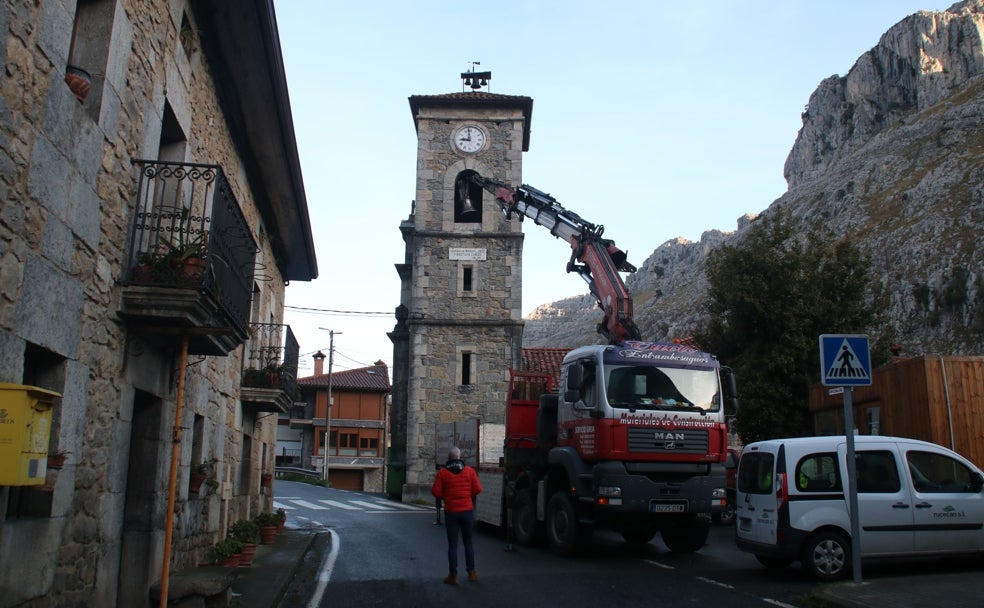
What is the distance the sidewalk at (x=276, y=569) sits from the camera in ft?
28.0

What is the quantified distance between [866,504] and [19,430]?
881 centimetres

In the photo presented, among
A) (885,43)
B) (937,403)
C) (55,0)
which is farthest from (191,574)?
(885,43)

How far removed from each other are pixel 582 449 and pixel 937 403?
18.9 feet

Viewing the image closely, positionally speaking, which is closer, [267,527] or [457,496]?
[457,496]

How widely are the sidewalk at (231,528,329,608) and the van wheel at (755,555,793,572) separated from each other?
224 inches

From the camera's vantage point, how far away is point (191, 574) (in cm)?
845

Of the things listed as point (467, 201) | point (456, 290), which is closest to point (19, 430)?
point (456, 290)

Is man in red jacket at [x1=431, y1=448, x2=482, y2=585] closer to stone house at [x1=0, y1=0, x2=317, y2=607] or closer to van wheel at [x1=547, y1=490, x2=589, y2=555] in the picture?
van wheel at [x1=547, y1=490, x2=589, y2=555]

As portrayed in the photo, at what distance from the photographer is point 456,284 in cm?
3080

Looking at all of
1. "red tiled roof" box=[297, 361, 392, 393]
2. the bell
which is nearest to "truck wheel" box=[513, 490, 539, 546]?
the bell

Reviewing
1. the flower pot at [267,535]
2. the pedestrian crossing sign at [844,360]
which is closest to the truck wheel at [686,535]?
the pedestrian crossing sign at [844,360]

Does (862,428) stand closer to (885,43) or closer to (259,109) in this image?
(259,109)

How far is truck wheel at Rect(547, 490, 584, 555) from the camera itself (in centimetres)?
1226

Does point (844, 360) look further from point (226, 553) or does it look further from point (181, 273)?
point (226, 553)
